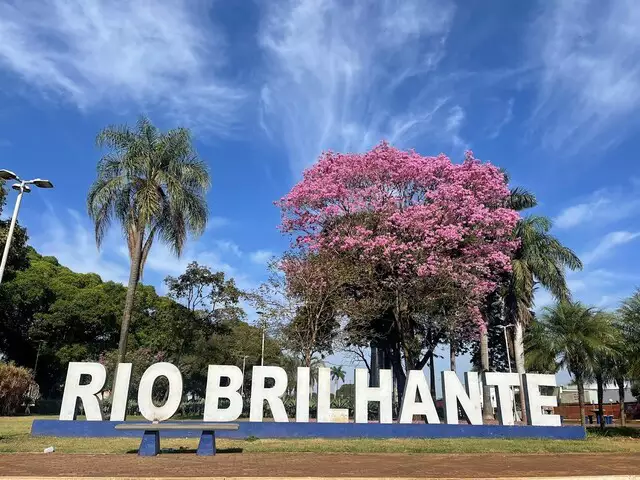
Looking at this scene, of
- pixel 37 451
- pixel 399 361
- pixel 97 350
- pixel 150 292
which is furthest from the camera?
pixel 150 292

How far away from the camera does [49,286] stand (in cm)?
4441

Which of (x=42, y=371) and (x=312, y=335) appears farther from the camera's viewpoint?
(x=42, y=371)

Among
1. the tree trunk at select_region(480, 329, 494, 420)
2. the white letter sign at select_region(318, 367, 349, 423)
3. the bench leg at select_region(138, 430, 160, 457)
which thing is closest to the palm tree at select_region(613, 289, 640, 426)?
the tree trunk at select_region(480, 329, 494, 420)

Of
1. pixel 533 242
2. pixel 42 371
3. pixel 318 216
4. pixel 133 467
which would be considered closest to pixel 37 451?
pixel 133 467

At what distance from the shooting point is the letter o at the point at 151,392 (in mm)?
14078

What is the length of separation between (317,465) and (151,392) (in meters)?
6.69

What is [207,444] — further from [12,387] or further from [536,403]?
[12,387]

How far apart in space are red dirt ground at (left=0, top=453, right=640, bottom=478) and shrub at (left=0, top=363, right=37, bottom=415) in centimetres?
2087

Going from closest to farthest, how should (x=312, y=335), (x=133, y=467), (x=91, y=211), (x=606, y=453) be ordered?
1. (x=133, y=467)
2. (x=606, y=453)
3. (x=91, y=211)
4. (x=312, y=335)

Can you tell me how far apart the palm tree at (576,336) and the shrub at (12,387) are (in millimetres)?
27914

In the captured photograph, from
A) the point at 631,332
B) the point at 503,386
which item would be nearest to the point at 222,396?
the point at 503,386

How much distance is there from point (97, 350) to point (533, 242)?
32.7 metres

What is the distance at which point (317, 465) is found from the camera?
10289 millimetres

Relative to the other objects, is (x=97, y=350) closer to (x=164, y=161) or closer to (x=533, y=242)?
(x=164, y=161)
